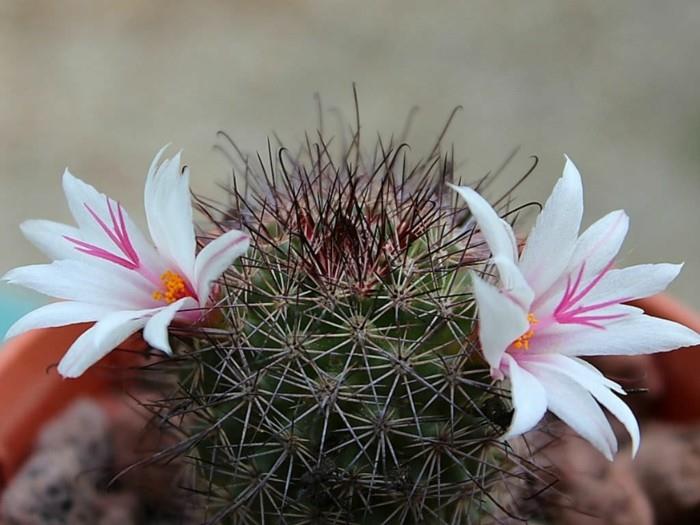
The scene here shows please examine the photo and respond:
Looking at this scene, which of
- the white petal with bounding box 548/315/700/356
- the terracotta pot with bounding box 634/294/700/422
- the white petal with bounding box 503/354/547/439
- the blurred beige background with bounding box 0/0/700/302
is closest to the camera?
the white petal with bounding box 503/354/547/439

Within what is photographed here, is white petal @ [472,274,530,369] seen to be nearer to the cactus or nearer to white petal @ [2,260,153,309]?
the cactus

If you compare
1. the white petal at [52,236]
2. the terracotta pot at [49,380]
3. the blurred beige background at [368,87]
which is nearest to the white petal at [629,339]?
the white petal at [52,236]

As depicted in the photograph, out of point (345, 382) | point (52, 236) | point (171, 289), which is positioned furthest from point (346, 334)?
point (52, 236)

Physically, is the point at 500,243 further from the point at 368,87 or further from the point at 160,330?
the point at 368,87

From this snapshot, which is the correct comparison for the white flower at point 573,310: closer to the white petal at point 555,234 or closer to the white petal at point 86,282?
the white petal at point 555,234

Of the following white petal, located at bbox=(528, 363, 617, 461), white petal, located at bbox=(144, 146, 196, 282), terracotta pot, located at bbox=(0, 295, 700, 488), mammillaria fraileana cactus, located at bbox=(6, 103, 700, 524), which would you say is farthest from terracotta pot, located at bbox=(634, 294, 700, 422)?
white petal, located at bbox=(144, 146, 196, 282)

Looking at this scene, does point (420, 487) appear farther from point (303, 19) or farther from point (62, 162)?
point (303, 19)
